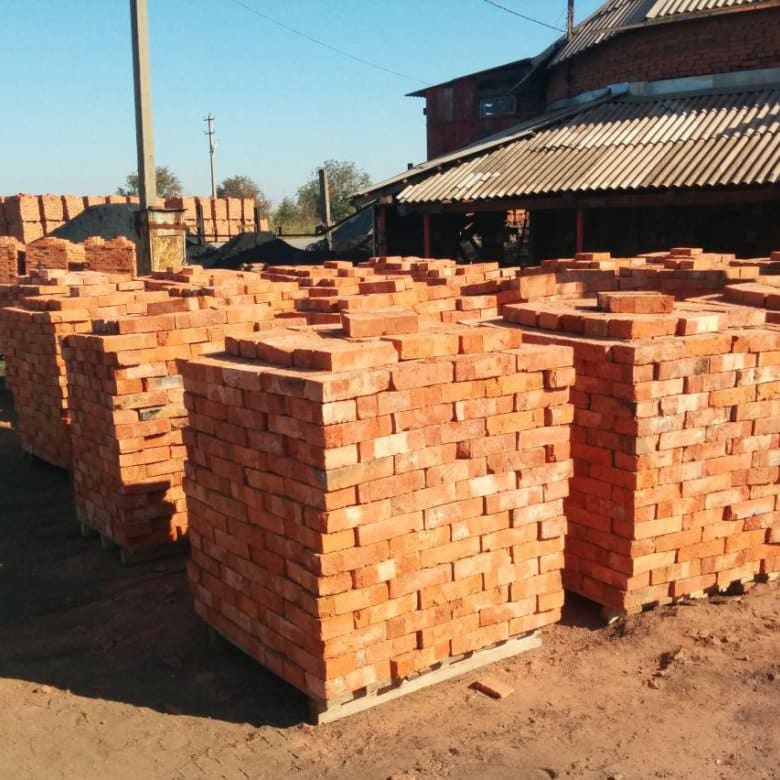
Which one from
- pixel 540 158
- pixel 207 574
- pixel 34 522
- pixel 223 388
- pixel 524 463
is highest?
pixel 540 158

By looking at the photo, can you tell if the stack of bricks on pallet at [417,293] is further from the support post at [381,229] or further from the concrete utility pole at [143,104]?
the support post at [381,229]

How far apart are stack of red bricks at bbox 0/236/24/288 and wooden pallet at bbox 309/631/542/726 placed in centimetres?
1615

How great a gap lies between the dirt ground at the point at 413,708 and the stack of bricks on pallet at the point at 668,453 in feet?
0.90

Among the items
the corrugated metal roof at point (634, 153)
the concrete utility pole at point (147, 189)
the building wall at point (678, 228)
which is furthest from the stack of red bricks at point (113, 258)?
the building wall at point (678, 228)

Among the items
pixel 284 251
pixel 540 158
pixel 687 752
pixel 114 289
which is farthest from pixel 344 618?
pixel 284 251

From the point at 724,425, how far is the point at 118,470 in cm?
388

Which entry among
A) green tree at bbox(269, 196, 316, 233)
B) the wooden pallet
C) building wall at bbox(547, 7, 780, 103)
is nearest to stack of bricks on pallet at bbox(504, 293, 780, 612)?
the wooden pallet

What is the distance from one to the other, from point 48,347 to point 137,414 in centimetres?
229

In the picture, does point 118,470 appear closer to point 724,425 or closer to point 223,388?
point 223,388

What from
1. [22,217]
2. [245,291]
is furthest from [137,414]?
[22,217]

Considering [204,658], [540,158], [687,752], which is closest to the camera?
[687,752]

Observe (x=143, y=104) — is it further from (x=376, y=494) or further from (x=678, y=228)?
(x=376, y=494)

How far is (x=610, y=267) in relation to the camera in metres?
8.66

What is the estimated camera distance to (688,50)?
17188mm
